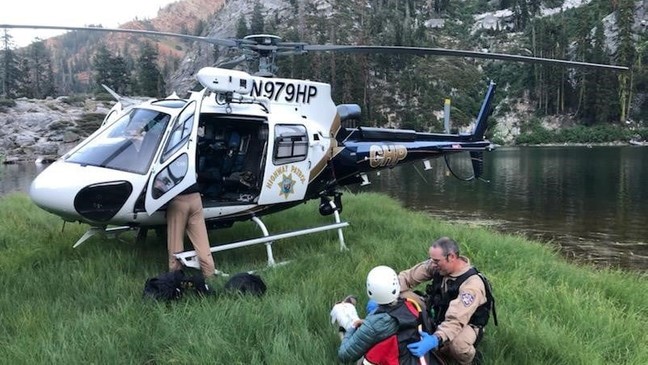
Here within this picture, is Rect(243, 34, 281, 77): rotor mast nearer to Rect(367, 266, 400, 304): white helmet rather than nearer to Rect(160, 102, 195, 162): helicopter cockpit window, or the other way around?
Rect(160, 102, 195, 162): helicopter cockpit window

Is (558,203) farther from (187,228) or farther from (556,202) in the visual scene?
(187,228)

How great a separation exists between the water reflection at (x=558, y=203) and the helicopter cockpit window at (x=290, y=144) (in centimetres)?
773

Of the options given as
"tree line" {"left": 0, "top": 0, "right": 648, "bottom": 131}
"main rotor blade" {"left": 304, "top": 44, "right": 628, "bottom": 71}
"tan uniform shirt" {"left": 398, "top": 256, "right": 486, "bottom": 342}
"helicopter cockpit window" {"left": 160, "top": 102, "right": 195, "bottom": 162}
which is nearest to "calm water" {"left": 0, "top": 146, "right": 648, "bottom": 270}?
"main rotor blade" {"left": 304, "top": 44, "right": 628, "bottom": 71}

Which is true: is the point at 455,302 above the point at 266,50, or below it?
below

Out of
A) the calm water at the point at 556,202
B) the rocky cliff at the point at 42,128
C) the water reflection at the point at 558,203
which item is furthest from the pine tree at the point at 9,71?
the water reflection at the point at 558,203

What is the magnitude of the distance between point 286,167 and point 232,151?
0.86 metres

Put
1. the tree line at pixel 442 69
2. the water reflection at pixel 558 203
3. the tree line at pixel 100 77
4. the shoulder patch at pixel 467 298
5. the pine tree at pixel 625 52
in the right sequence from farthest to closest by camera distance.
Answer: the tree line at pixel 100 77
the pine tree at pixel 625 52
the tree line at pixel 442 69
the water reflection at pixel 558 203
the shoulder patch at pixel 467 298

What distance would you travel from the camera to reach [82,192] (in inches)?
234

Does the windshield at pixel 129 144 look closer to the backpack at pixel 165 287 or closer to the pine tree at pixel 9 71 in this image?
the backpack at pixel 165 287

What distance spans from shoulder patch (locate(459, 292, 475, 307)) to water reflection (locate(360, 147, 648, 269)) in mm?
9080

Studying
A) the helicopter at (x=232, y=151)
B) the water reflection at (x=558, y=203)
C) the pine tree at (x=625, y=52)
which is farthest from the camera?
the pine tree at (x=625, y=52)

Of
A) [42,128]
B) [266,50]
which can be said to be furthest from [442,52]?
[42,128]

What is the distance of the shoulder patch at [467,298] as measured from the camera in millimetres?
3950

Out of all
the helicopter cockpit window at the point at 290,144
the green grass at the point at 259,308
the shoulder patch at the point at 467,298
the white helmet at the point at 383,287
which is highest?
the helicopter cockpit window at the point at 290,144
